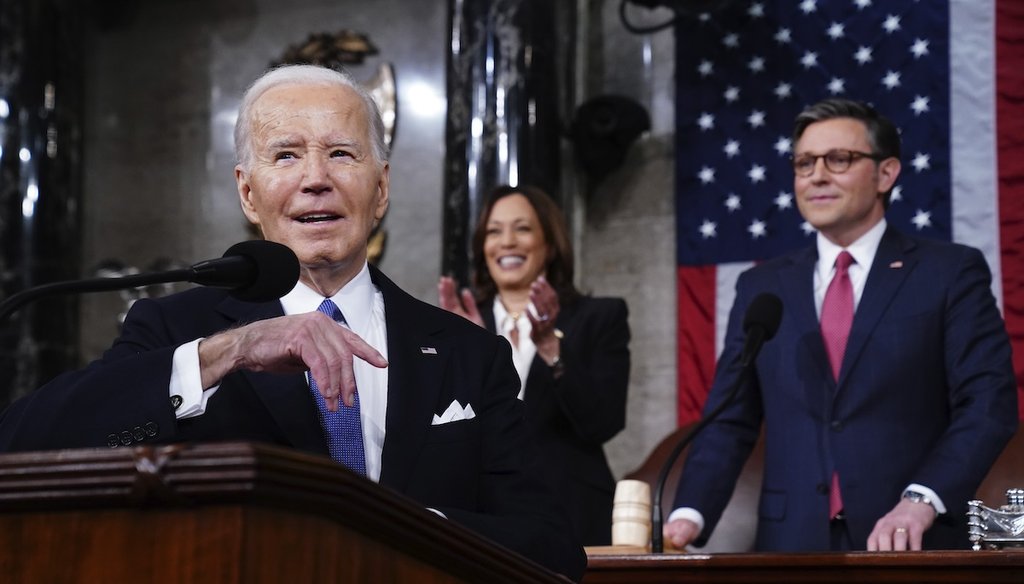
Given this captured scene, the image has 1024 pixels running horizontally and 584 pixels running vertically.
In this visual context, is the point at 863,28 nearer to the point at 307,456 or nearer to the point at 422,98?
the point at 422,98

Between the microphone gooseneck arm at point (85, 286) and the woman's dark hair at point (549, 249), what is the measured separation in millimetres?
2584

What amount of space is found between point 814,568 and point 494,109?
12.5 ft

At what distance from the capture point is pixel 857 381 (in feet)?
11.5

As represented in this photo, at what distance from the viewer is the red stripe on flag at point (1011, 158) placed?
5.49m

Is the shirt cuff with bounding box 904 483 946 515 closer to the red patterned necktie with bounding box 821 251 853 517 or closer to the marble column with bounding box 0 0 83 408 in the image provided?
the red patterned necktie with bounding box 821 251 853 517

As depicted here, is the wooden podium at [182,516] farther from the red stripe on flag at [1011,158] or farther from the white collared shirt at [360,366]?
the red stripe on flag at [1011,158]

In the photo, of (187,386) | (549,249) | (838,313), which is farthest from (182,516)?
(549,249)

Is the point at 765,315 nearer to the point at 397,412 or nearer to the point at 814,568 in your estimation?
the point at 814,568

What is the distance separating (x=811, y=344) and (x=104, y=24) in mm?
5696

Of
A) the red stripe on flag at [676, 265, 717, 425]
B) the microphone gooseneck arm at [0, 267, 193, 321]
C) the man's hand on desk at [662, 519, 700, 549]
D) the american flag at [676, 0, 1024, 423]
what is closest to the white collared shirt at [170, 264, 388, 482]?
the microphone gooseneck arm at [0, 267, 193, 321]

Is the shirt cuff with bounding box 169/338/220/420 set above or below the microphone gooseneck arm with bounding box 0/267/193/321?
below

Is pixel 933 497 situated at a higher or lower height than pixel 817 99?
lower

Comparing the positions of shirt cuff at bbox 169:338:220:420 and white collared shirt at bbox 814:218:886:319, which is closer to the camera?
shirt cuff at bbox 169:338:220:420

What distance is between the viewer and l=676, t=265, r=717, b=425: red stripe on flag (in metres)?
6.20
